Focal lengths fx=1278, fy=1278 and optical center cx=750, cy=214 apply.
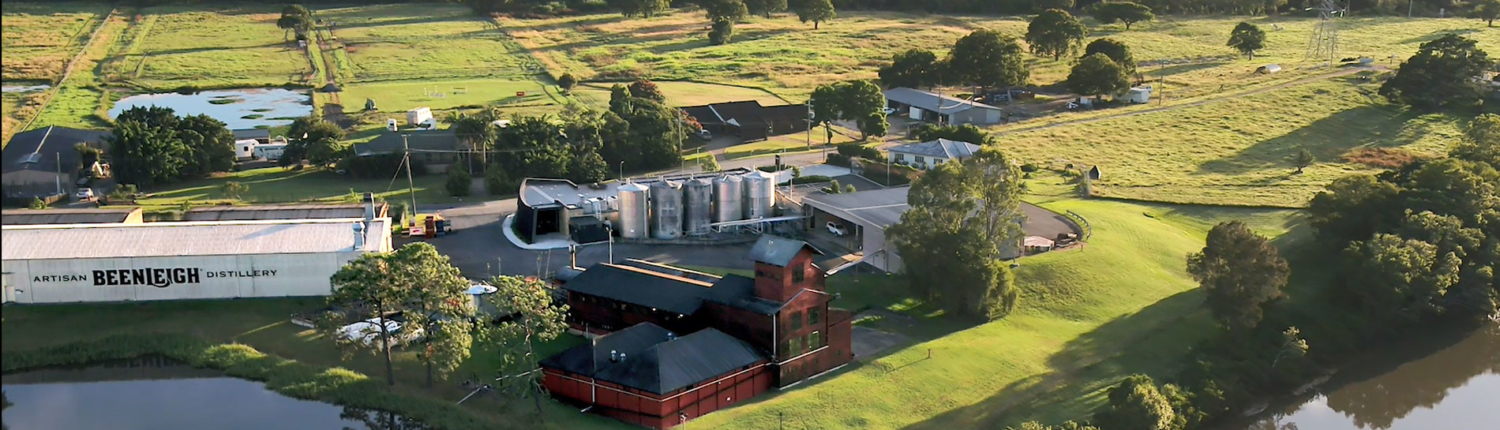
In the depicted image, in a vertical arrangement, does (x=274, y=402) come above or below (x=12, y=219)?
below

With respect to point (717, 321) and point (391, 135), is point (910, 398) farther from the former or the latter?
point (391, 135)

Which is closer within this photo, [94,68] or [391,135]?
[391,135]

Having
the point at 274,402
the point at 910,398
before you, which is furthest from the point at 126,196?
the point at 910,398

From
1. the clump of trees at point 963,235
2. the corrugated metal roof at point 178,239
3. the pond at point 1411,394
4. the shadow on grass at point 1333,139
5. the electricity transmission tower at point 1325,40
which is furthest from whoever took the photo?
the electricity transmission tower at point 1325,40

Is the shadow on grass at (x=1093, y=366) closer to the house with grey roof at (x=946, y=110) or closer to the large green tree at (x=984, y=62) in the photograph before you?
the house with grey roof at (x=946, y=110)

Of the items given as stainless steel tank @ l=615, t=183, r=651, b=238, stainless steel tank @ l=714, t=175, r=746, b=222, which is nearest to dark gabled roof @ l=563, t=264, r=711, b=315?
stainless steel tank @ l=615, t=183, r=651, b=238

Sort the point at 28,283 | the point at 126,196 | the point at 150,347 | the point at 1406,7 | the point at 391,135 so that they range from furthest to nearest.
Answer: the point at 1406,7 < the point at 391,135 < the point at 126,196 < the point at 28,283 < the point at 150,347

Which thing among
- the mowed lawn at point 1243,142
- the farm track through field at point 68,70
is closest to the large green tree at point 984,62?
the mowed lawn at point 1243,142
